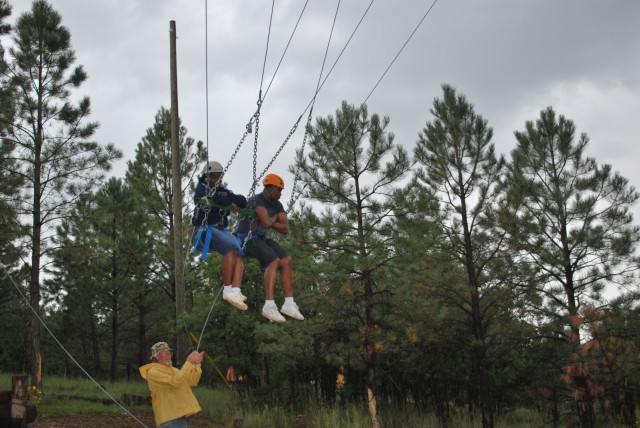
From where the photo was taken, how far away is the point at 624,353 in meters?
14.0

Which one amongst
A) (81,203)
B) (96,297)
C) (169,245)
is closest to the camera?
(81,203)

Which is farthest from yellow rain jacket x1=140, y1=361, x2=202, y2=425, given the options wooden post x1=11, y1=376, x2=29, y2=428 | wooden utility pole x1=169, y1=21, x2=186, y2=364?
wooden post x1=11, y1=376, x2=29, y2=428

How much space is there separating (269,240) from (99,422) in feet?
30.6

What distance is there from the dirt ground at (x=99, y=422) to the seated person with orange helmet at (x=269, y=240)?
835 cm

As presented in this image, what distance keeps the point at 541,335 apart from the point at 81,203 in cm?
1257

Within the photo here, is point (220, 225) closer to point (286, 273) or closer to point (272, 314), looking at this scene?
point (286, 273)

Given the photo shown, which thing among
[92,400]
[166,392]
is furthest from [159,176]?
[166,392]

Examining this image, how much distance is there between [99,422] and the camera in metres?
13.2

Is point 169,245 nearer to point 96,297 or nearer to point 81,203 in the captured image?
point 81,203

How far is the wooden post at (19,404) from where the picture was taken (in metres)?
9.41

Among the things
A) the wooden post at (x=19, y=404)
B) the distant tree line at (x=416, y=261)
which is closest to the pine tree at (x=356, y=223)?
the distant tree line at (x=416, y=261)

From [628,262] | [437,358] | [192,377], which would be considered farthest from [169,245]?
[192,377]

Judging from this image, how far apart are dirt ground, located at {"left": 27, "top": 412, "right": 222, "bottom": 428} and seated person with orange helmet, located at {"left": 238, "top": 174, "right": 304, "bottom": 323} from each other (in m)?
8.35

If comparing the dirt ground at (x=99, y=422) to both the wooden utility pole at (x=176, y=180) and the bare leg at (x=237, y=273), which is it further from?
the bare leg at (x=237, y=273)
